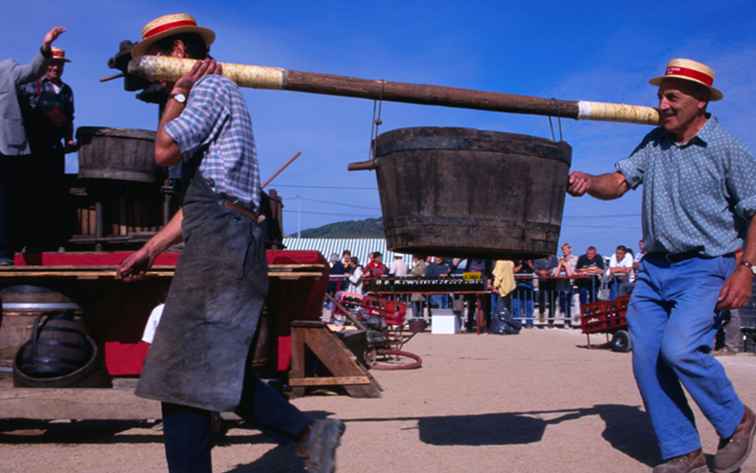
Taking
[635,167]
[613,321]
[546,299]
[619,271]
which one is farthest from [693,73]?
[546,299]

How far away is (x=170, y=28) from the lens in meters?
3.78

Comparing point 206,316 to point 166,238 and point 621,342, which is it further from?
point 621,342

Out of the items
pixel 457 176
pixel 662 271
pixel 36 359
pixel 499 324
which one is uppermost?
pixel 457 176

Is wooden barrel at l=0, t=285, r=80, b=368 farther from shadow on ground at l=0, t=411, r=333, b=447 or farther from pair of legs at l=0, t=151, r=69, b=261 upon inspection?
shadow on ground at l=0, t=411, r=333, b=447

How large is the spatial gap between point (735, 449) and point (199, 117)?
318 centimetres

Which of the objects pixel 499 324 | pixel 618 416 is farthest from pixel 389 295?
pixel 618 416

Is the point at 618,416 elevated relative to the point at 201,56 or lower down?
lower down

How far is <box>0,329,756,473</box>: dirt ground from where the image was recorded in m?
4.92

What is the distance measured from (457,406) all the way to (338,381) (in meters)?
1.15

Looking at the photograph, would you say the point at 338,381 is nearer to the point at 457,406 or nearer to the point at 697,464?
the point at 457,406

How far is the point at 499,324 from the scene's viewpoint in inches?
780

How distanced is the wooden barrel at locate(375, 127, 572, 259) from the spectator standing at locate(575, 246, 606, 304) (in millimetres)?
15658

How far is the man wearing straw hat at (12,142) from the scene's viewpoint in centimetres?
648

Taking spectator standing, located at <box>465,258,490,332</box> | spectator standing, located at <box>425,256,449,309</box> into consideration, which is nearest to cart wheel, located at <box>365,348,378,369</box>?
spectator standing, located at <box>465,258,490,332</box>
